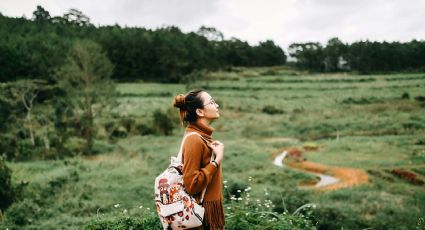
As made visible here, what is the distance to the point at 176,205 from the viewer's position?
11.8 feet

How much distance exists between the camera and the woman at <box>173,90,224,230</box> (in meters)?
3.61

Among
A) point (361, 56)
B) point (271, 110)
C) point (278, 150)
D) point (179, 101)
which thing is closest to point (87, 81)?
point (278, 150)

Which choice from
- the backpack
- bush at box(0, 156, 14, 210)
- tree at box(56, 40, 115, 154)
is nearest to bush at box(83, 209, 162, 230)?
the backpack

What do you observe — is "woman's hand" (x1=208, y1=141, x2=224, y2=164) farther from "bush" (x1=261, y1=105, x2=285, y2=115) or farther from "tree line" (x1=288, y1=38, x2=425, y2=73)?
"bush" (x1=261, y1=105, x2=285, y2=115)

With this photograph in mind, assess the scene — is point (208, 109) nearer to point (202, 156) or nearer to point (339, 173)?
point (202, 156)

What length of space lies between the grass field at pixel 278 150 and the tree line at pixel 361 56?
6.79 ft

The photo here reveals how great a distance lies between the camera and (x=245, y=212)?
590cm

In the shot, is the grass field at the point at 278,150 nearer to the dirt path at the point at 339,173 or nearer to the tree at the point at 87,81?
the dirt path at the point at 339,173

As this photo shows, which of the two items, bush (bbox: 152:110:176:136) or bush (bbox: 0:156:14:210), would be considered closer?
bush (bbox: 0:156:14:210)

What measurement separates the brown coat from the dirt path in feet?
58.9

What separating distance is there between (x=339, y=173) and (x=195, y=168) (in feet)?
73.3

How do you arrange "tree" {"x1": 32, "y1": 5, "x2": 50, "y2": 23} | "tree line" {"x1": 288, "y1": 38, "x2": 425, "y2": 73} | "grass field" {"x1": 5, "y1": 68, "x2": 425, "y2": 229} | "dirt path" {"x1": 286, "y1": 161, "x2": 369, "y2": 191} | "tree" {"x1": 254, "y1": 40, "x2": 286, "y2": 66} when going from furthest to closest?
"tree" {"x1": 254, "y1": 40, "x2": 286, "y2": 66} < "tree line" {"x1": 288, "y1": 38, "x2": 425, "y2": 73} < "dirt path" {"x1": 286, "y1": 161, "x2": 369, "y2": 191} < "tree" {"x1": 32, "y1": 5, "x2": 50, "y2": 23} < "grass field" {"x1": 5, "y1": 68, "x2": 425, "y2": 229}

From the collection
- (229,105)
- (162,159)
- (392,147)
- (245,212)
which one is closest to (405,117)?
(392,147)

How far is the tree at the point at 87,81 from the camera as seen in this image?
31.2 m
